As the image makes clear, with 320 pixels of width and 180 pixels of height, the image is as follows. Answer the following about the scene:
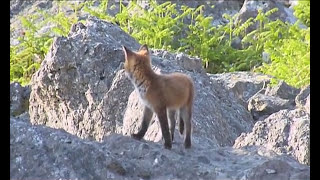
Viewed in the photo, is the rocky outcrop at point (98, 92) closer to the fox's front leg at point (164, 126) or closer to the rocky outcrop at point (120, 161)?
the fox's front leg at point (164, 126)

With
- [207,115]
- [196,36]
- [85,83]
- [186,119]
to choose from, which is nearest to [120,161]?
[186,119]

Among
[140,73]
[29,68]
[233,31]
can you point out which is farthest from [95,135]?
[233,31]

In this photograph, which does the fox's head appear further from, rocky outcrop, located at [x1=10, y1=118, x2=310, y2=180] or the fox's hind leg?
rocky outcrop, located at [x1=10, y1=118, x2=310, y2=180]

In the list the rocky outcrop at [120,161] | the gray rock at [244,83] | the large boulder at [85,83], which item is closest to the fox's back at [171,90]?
the rocky outcrop at [120,161]

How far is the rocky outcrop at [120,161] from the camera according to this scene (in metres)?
5.81

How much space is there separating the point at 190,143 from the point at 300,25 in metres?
12.8

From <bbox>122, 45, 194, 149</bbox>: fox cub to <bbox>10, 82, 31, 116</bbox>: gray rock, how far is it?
5.50 m

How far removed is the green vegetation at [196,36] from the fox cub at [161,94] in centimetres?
844

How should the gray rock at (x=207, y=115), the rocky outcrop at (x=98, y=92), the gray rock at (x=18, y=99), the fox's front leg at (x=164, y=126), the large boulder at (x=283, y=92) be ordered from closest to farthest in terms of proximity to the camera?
1. the fox's front leg at (x=164, y=126)
2. the gray rock at (x=207, y=115)
3. the rocky outcrop at (x=98, y=92)
4. the large boulder at (x=283, y=92)
5. the gray rock at (x=18, y=99)

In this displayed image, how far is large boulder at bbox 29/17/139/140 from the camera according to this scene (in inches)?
367

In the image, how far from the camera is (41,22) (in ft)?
66.3

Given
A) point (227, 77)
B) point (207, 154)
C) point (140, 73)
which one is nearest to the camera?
point (207, 154)

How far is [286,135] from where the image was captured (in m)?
7.94
